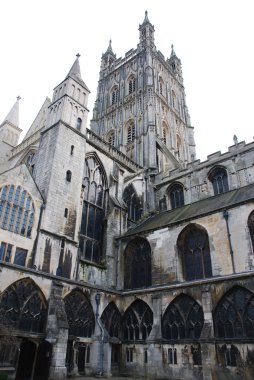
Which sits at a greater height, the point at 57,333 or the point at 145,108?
the point at 145,108

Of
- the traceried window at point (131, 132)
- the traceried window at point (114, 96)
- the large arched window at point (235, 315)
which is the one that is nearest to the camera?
the large arched window at point (235, 315)

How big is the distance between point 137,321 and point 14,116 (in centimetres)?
2395

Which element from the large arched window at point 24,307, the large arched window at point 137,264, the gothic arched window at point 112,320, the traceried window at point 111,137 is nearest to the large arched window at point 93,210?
the large arched window at point 137,264

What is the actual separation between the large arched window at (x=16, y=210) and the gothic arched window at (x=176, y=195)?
13.0 m

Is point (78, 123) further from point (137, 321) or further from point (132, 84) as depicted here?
point (132, 84)

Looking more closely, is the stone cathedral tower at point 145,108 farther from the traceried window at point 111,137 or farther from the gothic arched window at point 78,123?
the gothic arched window at point 78,123

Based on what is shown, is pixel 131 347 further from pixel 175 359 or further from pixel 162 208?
pixel 162 208

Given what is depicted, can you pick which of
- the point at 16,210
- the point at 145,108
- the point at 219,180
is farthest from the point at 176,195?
the point at 145,108

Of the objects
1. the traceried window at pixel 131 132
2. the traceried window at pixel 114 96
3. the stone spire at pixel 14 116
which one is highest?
the traceried window at pixel 114 96

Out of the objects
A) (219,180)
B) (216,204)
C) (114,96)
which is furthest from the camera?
(114,96)

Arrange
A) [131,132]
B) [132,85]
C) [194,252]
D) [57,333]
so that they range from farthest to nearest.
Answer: [132,85]
[131,132]
[194,252]
[57,333]

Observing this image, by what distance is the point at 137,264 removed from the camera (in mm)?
21594

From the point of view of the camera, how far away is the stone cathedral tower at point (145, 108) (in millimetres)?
36844

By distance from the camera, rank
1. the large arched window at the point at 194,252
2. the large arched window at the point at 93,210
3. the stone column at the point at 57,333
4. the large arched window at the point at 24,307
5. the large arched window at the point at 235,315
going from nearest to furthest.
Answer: the stone column at the point at 57,333 → the large arched window at the point at 24,307 → the large arched window at the point at 235,315 → the large arched window at the point at 194,252 → the large arched window at the point at 93,210
